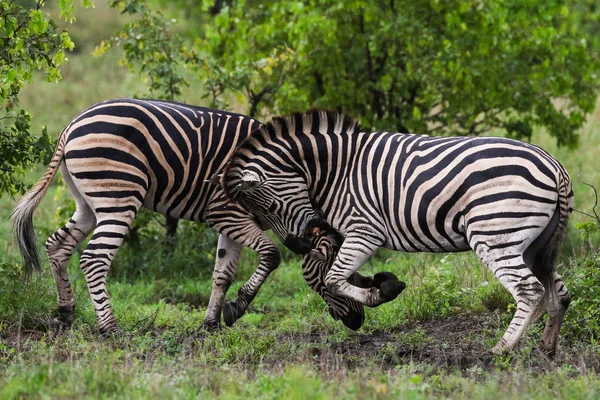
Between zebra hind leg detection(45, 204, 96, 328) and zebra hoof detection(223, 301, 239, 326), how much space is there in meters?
1.39

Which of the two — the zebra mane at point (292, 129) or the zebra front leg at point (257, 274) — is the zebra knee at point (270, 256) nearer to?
the zebra front leg at point (257, 274)

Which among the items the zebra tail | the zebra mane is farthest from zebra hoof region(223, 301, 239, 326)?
the zebra tail

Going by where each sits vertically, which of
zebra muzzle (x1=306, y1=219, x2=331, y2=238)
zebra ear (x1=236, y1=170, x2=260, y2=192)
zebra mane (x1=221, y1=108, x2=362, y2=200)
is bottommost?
zebra muzzle (x1=306, y1=219, x2=331, y2=238)

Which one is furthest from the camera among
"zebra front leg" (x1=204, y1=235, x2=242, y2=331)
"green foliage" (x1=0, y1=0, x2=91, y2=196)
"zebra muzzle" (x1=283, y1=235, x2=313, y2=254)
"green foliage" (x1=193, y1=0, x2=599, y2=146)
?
"green foliage" (x1=193, y1=0, x2=599, y2=146)

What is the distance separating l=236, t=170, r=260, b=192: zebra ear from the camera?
666 cm

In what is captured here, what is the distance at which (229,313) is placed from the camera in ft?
23.9

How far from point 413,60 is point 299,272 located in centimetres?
342

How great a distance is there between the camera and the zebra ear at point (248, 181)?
21.9 feet

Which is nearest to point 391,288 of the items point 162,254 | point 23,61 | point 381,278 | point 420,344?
point 381,278

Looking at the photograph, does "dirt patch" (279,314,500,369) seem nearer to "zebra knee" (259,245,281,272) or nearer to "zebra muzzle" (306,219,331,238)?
"zebra knee" (259,245,281,272)

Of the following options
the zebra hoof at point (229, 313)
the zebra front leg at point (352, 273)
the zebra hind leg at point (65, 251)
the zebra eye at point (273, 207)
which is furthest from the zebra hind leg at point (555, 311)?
the zebra hind leg at point (65, 251)

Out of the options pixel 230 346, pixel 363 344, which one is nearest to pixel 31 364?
pixel 230 346

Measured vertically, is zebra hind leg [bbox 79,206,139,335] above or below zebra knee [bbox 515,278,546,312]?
below

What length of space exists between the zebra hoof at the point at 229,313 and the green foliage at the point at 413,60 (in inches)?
159
